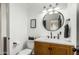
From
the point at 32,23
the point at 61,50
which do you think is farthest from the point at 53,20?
the point at 61,50

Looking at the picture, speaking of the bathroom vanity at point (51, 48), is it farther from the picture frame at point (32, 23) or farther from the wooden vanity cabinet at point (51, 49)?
the picture frame at point (32, 23)

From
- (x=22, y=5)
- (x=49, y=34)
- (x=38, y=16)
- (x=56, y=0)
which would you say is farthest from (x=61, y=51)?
(x=22, y=5)

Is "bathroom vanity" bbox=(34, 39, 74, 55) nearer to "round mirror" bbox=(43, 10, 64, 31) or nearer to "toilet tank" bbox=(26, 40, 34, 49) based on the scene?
"toilet tank" bbox=(26, 40, 34, 49)

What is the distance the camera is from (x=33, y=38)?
1.47 metres

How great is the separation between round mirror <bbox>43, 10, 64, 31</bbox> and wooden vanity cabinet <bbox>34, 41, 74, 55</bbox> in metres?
0.20

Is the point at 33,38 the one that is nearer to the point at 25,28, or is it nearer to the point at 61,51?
the point at 25,28

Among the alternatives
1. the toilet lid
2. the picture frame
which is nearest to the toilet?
the toilet lid

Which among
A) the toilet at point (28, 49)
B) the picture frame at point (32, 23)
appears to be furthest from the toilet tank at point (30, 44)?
the picture frame at point (32, 23)

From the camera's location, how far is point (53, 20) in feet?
4.85

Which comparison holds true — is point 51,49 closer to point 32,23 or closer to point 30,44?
point 30,44

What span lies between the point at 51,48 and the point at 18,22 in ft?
1.64

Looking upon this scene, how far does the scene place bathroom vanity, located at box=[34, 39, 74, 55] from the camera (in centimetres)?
143

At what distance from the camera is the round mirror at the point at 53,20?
1466 mm

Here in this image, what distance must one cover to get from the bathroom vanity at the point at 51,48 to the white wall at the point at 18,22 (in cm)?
18
